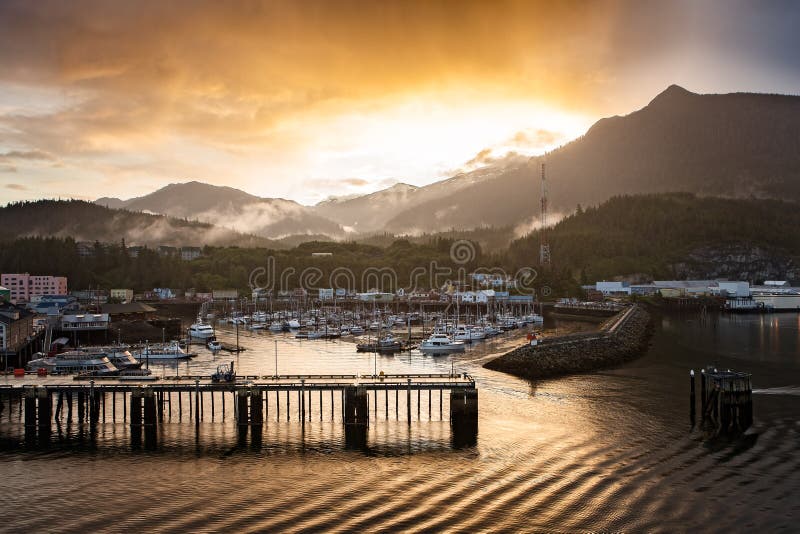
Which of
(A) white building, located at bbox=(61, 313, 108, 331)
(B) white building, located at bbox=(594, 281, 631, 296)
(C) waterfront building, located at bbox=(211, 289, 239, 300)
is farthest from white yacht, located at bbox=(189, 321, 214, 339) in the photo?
(B) white building, located at bbox=(594, 281, 631, 296)

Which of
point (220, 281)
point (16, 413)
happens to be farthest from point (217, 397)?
point (220, 281)

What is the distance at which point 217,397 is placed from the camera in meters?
46.8

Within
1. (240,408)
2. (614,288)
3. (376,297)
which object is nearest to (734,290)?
(614,288)

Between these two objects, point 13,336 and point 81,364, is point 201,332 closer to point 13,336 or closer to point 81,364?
point 13,336

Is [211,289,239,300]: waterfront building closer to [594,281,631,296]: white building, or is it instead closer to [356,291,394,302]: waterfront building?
[356,291,394,302]: waterfront building

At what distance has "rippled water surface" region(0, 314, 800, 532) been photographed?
A: 24969mm

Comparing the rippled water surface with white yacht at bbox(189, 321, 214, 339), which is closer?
the rippled water surface

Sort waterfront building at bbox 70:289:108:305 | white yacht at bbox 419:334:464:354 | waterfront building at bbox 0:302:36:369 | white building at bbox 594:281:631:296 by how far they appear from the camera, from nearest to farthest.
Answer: waterfront building at bbox 0:302:36:369 → white yacht at bbox 419:334:464:354 → waterfront building at bbox 70:289:108:305 → white building at bbox 594:281:631:296

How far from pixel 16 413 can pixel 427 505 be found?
30.0 metres

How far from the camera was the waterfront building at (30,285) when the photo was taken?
14062 cm

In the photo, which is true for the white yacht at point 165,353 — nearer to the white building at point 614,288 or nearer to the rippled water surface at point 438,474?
the rippled water surface at point 438,474

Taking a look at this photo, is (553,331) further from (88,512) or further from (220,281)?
(220,281)

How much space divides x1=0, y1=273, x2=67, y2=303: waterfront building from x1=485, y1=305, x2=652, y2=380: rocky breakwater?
372 feet

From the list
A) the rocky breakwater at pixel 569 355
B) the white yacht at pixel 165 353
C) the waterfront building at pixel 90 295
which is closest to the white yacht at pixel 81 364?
the white yacht at pixel 165 353
